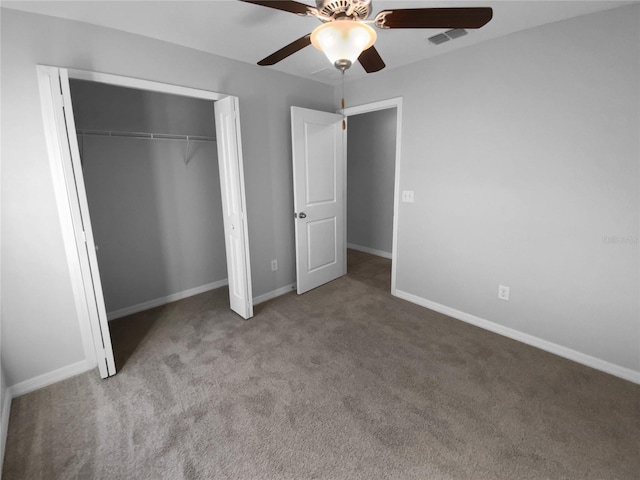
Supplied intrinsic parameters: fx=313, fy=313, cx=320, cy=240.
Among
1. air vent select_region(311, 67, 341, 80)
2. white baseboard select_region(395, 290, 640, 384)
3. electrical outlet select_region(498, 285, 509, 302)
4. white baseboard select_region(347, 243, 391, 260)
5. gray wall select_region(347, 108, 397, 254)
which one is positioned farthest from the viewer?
white baseboard select_region(347, 243, 391, 260)

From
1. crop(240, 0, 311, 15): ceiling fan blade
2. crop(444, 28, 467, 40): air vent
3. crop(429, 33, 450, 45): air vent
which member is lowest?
crop(240, 0, 311, 15): ceiling fan blade

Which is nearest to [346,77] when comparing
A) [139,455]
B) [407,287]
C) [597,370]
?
[407,287]

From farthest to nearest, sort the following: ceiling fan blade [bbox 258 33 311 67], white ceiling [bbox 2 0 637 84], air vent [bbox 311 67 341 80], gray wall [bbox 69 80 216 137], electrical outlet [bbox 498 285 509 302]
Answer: air vent [bbox 311 67 341 80] → gray wall [bbox 69 80 216 137] → electrical outlet [bbox 498 285 509 302] → white ceiling [bbox 2 0 637 84] → ceiling fan blade [bbox 258 33 311 67]

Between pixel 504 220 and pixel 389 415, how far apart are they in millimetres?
1793

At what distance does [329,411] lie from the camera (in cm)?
189

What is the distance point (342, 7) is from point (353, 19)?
0.24 feet

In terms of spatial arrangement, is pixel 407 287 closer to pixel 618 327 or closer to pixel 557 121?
pixel 618 327

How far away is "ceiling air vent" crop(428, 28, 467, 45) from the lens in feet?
7.51

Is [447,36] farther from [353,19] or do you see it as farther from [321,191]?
[321,191]

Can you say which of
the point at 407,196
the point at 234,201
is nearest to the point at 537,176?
the point at 407,196

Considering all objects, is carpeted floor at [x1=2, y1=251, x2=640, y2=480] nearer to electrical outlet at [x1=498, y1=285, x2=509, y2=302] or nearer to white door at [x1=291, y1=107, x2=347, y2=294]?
electrical outlet at [x1=498, y1=285, x2=509, y2=302]

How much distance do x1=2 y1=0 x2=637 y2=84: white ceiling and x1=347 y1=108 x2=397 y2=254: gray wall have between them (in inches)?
81.5

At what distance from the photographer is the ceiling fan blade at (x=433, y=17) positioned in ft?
4.01

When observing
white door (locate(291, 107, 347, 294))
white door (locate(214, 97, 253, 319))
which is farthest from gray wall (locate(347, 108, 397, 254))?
white door (locate(214, 97, 253, 319))
